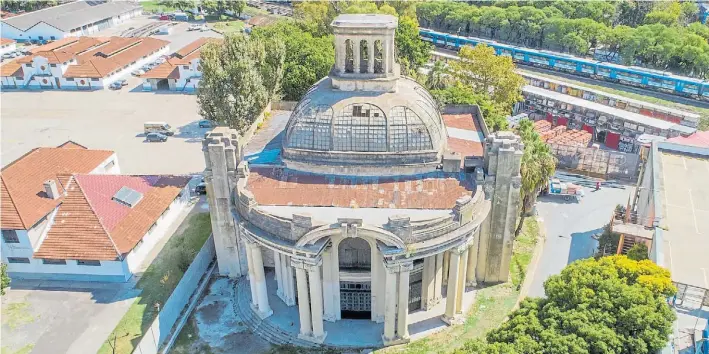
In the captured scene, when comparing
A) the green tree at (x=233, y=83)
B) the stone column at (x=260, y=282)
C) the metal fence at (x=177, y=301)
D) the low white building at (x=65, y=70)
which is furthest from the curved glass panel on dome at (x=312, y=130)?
the low white building at (x=65, y=70)

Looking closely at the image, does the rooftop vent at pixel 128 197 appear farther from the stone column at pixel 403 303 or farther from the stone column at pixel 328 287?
the stone column at pixel 403 303

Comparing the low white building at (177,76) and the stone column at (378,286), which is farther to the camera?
the low white building at (177,76)

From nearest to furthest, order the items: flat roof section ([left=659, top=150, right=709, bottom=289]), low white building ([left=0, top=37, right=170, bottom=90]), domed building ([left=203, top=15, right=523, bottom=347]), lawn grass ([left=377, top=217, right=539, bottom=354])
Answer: flat roof section ([left=659, top=150, right=709, bottom=289])
domed building ([left=203, top=15, right=523, bottom=347])
lawn grass ([left=377, top=217, right=539, bottom=354])
low white building ([left=0, top=37, right=170, bottom=90])

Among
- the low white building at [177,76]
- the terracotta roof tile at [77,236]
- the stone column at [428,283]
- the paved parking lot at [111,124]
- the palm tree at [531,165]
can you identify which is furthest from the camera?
the low white building at [177,76]

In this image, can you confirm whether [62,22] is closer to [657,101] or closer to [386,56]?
[386,56]

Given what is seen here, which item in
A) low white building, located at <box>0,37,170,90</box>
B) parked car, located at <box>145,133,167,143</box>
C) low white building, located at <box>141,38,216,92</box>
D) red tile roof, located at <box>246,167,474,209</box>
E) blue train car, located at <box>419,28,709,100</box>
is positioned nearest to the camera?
red tile roof, located at <box>246,167,474,209</box>

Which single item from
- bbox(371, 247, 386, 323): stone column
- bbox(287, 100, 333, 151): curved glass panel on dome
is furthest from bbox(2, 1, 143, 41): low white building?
bbox(371, 247, 386, 323): stone column

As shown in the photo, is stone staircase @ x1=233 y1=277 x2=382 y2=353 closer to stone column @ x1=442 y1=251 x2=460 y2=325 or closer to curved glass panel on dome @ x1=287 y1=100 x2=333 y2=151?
stone column @ x1=442 y1=251 x2=460 y2=325
